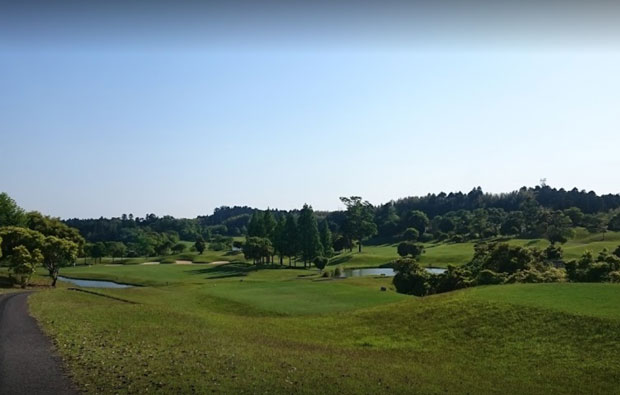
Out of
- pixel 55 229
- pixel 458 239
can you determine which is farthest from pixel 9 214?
pixel 458 239

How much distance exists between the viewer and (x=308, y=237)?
104 meters

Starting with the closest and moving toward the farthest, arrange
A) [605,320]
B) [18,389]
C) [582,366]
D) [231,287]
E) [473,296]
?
[18,389] → [582,366] → [605,320] → [473,296] → [231,287]

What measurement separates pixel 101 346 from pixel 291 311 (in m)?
21.2

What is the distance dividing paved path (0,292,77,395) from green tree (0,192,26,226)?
69672mm

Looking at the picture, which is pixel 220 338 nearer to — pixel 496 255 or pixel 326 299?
pixel 326 299

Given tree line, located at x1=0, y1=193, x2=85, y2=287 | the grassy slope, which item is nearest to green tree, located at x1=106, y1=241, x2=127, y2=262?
the grassy slope

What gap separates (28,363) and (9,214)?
8351 cm

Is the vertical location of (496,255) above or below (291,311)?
above

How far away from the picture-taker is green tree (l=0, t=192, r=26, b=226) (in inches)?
3497

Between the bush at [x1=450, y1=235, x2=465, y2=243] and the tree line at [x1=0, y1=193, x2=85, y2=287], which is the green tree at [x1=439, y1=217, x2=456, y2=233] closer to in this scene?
the bush at [x1=450, y1=235, x2=465, y2=243]

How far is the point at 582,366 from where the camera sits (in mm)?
21391

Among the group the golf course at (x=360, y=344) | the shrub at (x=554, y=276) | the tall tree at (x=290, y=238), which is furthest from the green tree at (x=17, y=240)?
the shrub at (x=554, y=276)

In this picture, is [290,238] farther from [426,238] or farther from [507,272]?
[426,238]

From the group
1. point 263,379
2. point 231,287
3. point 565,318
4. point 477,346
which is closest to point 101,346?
point 263,379
